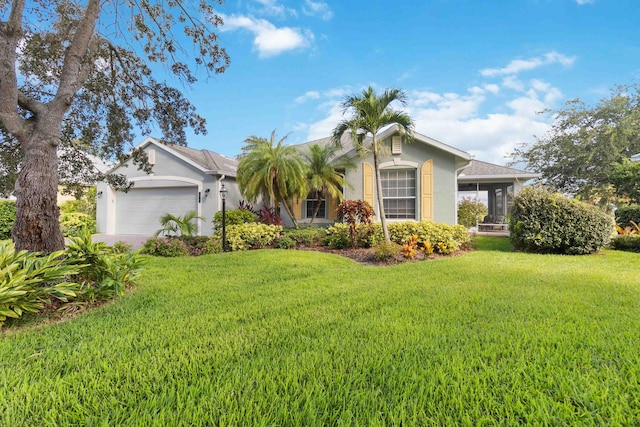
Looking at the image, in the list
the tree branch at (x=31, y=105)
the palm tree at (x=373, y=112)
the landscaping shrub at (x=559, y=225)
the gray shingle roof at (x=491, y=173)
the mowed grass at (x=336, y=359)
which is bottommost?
the mowed grass at (x=336, y=359)

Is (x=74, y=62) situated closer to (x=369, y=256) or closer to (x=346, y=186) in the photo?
(x=369, y=256)

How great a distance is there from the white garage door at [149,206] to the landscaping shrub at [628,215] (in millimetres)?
19046

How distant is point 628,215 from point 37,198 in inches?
761

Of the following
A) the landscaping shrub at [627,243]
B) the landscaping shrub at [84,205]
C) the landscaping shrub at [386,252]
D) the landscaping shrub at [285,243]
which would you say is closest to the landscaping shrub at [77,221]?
the landscaping shrub at [84,205]

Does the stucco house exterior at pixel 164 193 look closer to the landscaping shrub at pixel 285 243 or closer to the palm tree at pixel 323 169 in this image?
the palm tree at pixel 323 169

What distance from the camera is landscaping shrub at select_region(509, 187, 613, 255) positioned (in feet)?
28.3

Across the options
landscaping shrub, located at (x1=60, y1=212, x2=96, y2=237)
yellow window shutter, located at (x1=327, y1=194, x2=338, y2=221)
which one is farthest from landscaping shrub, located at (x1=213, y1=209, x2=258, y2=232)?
landscaping shrub, located at (x1=60, y1=212, x2=96, y2=237)

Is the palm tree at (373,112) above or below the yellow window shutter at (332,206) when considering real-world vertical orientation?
above

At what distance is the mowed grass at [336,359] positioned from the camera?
1.82 meters

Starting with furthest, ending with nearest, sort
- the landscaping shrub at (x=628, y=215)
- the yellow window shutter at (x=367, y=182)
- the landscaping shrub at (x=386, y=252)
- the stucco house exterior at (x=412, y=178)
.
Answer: the landscaping shrub at (x=628, y=215), the yellow window shutter at (x=367, y=182), the stucco house exterior at (x=412, y=178), the landscaping shrub at (x=386, y=252)

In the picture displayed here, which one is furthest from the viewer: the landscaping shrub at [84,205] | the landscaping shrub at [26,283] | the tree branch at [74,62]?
the landscaping shrub at [84,205]

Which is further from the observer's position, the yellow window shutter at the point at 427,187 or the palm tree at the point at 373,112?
the yellow window shutter at the point at 427,187

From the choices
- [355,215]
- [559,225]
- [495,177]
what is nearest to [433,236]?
[355,215]

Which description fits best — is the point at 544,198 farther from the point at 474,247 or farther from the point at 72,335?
the point at 72,335
